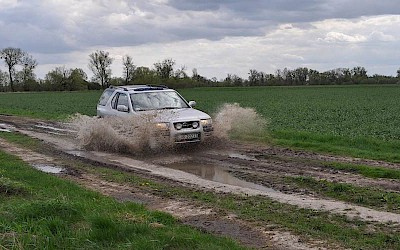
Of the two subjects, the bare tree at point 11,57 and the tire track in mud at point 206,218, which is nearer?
the tire track in mud at point 206,218

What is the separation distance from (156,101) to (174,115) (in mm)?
1548

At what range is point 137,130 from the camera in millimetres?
13828

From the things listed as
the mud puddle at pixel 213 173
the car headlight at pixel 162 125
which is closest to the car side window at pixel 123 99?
the car headlight at pixel 162 125

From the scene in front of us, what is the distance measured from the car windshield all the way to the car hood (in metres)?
0.54

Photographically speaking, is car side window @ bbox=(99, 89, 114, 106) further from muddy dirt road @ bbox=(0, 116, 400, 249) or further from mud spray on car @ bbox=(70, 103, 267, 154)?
muddy dirt road @ bbox=(0, 116, 400, 249)

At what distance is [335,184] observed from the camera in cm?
912

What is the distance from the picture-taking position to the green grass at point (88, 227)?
5.44 m

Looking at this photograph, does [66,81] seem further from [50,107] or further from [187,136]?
[187,136]

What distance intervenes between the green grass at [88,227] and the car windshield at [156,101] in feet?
23.1

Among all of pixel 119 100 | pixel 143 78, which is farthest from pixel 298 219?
pixel 143 78

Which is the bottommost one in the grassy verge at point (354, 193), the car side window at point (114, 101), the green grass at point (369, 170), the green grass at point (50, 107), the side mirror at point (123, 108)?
the green grass at point (50, 107)

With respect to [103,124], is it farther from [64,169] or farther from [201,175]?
[201,175]

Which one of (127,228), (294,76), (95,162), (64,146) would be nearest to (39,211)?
(127,228)

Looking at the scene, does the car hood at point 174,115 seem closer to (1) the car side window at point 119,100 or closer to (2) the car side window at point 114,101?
(1) the car side window at point 119,100
